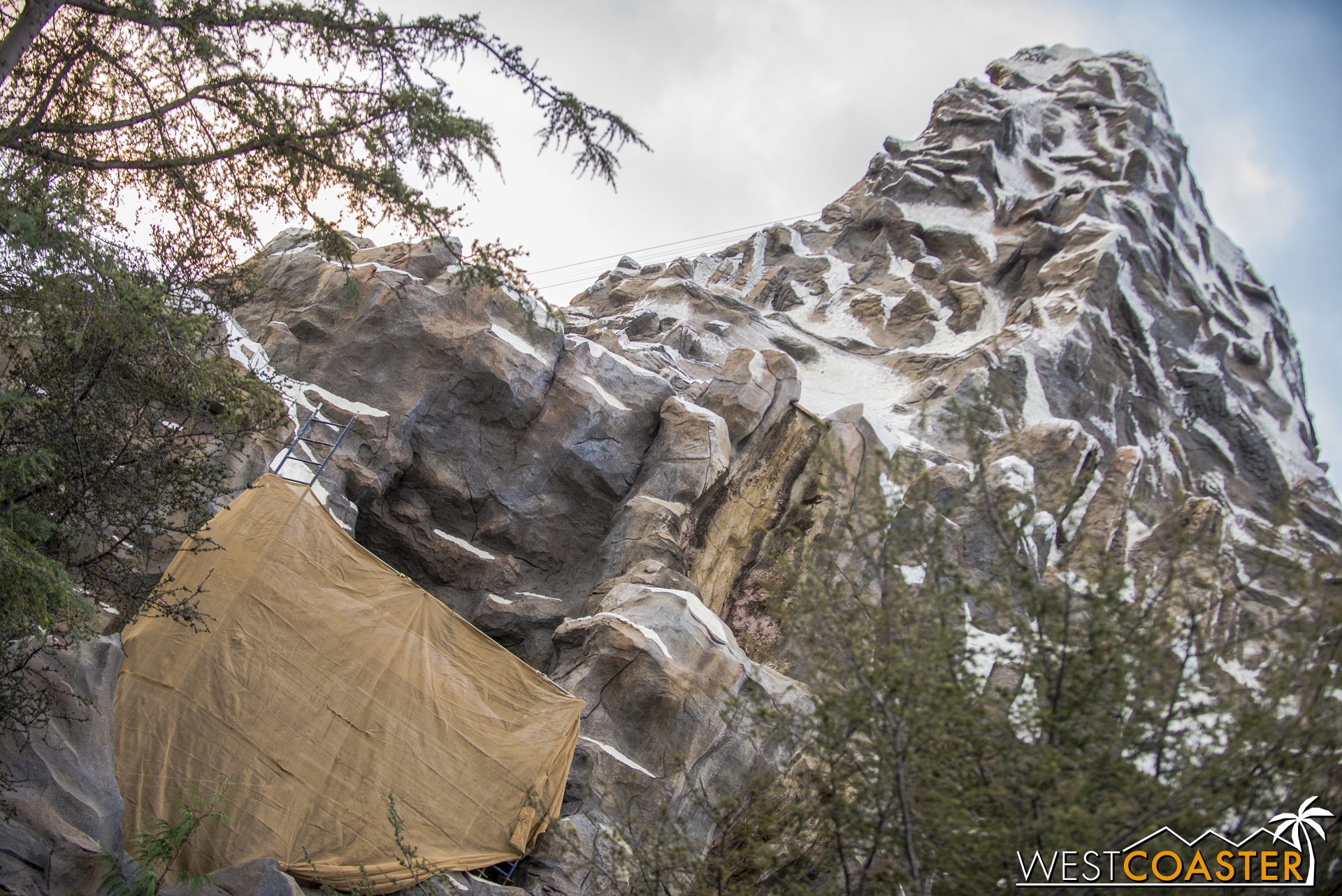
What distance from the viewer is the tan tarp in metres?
9.04

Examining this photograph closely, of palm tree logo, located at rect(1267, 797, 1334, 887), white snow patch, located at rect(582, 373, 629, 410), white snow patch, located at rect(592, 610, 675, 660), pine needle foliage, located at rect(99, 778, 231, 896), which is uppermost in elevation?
white snow patch, located at rect(582, 373, 629, 410)

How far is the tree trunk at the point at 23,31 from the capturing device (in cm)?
605

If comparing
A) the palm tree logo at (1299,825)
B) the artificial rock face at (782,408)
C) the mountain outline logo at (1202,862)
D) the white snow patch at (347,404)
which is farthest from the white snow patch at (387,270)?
the palm tree logo at (1299,825)

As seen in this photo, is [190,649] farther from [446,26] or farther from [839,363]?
[839,363]

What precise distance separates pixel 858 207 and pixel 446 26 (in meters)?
36.1

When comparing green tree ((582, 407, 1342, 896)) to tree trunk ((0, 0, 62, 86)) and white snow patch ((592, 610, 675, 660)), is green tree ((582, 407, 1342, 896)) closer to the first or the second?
tree trunk ((0, 0, 62, 86))

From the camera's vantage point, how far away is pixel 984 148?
40125 millimetres

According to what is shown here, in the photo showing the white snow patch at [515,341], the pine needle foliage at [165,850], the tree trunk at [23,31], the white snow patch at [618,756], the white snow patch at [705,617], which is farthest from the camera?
the white snow patch at [515,341]

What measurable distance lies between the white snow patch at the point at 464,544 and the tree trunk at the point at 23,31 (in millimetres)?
12611

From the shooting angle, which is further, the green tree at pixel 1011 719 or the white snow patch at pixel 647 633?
the white snow patch at pixel 647 633

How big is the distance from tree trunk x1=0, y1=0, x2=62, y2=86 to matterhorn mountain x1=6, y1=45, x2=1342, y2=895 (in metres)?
3.31

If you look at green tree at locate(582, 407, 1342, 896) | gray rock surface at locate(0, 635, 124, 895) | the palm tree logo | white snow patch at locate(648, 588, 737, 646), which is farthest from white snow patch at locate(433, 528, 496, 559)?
the palm tree logo

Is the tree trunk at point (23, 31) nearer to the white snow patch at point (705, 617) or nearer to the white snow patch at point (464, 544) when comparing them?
the white snow patch at point (705, 617)

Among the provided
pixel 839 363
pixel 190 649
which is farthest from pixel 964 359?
pixel 190 649
